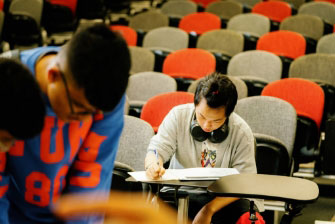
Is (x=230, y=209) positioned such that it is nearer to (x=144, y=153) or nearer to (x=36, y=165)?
(x=144, y=153)

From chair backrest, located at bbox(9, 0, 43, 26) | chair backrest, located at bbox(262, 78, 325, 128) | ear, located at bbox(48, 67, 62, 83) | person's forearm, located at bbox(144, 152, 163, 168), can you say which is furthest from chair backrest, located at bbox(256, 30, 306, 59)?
ear, located at bbox(48, 67, 62, 83)

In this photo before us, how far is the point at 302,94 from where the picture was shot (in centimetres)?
322

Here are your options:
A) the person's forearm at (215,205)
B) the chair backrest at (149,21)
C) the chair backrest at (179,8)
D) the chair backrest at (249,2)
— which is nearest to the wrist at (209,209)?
the person's forearm at (215,205)

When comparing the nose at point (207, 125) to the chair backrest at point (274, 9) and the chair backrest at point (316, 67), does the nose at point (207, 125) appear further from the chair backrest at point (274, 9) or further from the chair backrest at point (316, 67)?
the chair backrest at point (274, 9)

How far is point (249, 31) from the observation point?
5562mm

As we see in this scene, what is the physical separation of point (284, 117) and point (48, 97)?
1.95 m

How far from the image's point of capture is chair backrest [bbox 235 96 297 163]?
2.81 metres

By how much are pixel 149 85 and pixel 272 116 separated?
43.1 inches

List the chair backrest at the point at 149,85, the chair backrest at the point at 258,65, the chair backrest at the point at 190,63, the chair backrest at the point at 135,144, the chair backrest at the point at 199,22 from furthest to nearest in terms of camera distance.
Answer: the chair backrest at the point at 199,22, the chair backrest at the point at 190,63, the chair backrest at the point at 258,65, the chair backrest at the point at 149,85, the chair backrest at the point at 135,144

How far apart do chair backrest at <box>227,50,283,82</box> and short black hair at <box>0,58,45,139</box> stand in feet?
10.7

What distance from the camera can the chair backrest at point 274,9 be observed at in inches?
239

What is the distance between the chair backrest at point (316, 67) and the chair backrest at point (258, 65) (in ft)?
0.57

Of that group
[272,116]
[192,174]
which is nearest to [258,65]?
[272,116]

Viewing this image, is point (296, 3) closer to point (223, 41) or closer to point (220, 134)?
point (223, 41)
